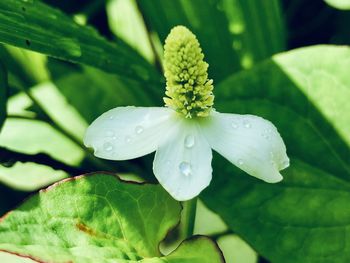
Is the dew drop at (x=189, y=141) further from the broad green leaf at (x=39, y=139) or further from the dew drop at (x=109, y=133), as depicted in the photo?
the broad green leaf at (x=39, y=139)

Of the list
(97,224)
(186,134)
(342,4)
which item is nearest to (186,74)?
(186,134)

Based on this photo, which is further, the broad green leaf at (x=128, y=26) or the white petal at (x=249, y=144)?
the broad green leaf at (x=128, y=26)

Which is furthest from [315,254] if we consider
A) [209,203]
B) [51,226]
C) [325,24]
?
[325,24]

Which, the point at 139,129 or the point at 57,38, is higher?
the point at 57,38

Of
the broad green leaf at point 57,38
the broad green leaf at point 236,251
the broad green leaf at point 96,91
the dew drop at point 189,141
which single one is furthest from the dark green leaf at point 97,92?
the dew drop at point 189,141

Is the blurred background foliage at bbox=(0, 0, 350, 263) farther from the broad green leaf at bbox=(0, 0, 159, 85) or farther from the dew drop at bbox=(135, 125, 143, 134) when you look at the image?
the dew drop at bbox=(135, 125, 143, 134)

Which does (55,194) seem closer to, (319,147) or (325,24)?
(319,147)

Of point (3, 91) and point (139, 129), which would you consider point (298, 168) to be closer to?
point (139, 129)
